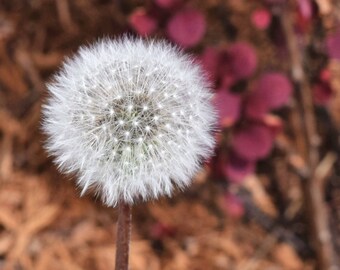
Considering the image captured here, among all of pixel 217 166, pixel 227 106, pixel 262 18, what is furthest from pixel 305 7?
pixel 217 166

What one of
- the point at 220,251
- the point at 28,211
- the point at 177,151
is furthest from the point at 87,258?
the point at 177,151

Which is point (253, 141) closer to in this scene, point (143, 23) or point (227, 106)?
point (227, 106)

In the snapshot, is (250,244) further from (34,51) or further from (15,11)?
(15,11)

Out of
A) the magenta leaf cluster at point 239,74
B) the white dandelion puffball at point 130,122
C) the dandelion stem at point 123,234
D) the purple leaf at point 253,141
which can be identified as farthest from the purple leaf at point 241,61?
the dandelion stem at point 123,234

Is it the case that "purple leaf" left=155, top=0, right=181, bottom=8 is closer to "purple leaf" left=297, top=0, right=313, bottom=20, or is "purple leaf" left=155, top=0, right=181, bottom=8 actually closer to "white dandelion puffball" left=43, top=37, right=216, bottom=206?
"purple leaf" left=297, top=0, right=313, bottom=20

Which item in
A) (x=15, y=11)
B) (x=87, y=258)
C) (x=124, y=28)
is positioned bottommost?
(x=87, y=258)

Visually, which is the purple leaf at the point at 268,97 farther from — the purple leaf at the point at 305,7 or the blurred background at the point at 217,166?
the purple leaf at the point at 305,7

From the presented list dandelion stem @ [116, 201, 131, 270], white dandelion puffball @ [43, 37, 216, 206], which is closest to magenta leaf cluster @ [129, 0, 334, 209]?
white dandelion puffball @ [43, 37, 216, 206]
